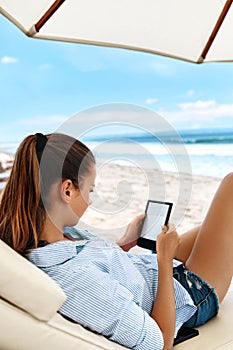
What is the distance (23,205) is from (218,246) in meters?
0.77

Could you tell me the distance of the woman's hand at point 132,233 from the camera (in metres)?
1.80

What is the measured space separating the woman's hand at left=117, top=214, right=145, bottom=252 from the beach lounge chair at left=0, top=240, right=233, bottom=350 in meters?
0.64

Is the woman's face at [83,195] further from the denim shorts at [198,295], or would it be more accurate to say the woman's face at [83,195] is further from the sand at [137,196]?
the denim shorts at [198,295]

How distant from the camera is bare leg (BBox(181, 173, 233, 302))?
1.74 metres

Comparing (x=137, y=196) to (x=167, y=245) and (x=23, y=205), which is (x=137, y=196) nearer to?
(x=167, y=245)

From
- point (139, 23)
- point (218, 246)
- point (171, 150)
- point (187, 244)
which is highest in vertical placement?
point (139, 23)

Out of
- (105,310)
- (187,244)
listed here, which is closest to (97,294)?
(105,310)

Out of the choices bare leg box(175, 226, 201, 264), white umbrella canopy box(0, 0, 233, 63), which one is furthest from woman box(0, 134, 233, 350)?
white umbrella canopy box(0, 0, 233, 63)

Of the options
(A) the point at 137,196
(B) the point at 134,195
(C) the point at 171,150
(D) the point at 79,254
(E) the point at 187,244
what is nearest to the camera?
(D) the point at 79,254

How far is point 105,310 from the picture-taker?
1209 millimetres

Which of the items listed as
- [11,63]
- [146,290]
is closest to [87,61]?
[11,63]

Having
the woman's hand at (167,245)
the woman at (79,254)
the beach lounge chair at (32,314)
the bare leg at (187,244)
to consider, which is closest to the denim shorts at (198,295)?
the woman at (79,254)

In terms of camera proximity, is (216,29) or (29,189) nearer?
(29,189)

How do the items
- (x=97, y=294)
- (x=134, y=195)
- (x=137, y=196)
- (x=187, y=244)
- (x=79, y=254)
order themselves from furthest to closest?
(x=137, y=196), (x=134, y=195), (x=187, y=244), (x=79, y=254), (x=97, y=294)
